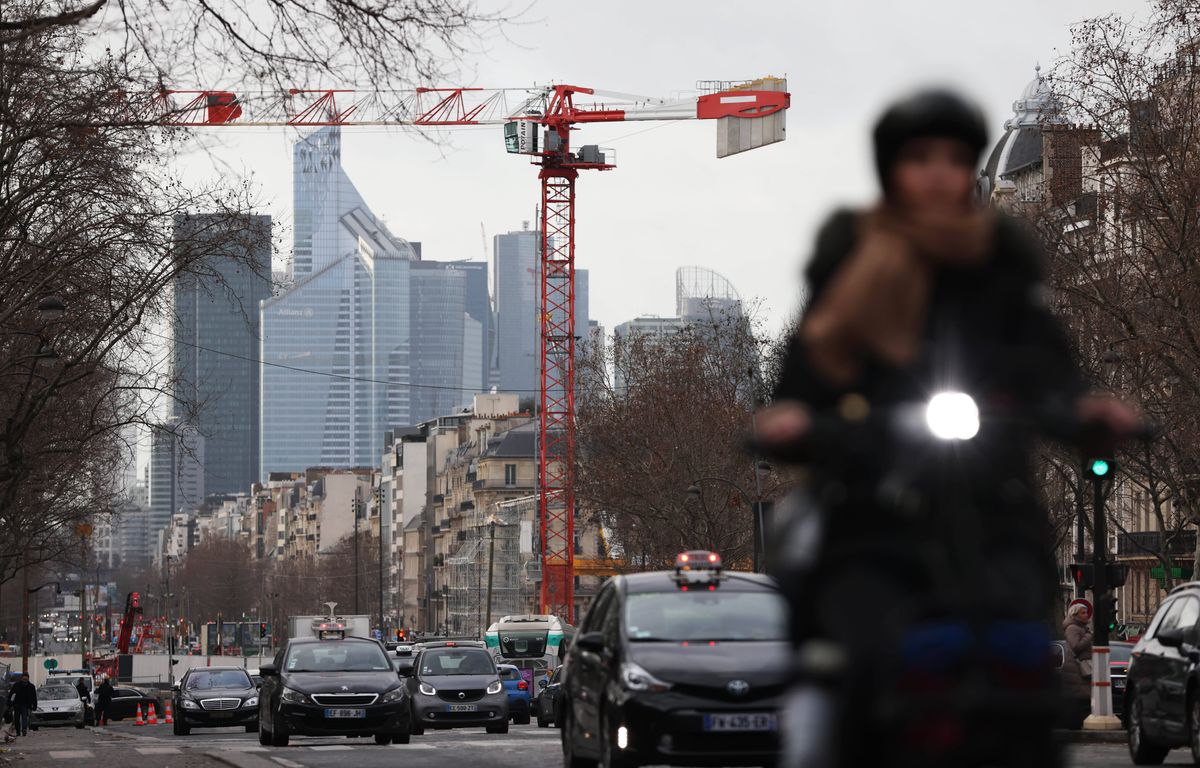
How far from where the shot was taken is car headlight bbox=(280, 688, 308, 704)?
86.6ft

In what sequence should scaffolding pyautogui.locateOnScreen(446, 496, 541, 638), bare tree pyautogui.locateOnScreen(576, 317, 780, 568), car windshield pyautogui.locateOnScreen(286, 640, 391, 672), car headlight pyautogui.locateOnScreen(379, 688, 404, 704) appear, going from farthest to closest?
scaffolding pyautogui.locateOnScreen(446, 496, 541, 638)
bare tree pyautogui.locateOnScreen(576, 317, 780, 568)
car windshield pyautogui.locateOnScreen(286, 640, 391, 672)
car headlight pyautogui.locateOnScreen(379, 688, 404, 704)

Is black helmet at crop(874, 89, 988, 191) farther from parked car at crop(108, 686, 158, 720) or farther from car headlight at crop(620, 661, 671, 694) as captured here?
parked car at crop(108, 686, 158, 720)

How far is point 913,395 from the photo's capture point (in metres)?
5.11

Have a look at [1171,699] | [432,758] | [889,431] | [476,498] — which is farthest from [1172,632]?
[476,498]

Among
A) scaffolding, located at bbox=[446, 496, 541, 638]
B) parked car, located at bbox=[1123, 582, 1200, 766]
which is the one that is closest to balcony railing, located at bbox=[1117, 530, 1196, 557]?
scaffolding, located at bbox=[446, 496, 541, 638]

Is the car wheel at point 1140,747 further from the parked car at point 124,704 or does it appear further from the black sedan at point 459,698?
the parked car at point 124,704

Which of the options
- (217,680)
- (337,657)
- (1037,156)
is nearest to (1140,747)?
(337,657)

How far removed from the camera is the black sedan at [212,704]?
41250 millimetres

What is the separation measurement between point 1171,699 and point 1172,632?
608 mm

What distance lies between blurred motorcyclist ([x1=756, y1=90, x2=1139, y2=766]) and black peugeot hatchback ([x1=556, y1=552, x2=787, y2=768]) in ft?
26.1

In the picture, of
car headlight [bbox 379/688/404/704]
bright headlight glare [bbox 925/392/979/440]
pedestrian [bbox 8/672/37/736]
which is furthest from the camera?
pedestrian [bbox 8/672/37/736]

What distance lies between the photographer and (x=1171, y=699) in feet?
56.9

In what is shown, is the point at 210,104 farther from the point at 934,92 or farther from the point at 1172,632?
the point at 934,92

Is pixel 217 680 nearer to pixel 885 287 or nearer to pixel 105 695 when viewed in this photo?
pixel 105 695
